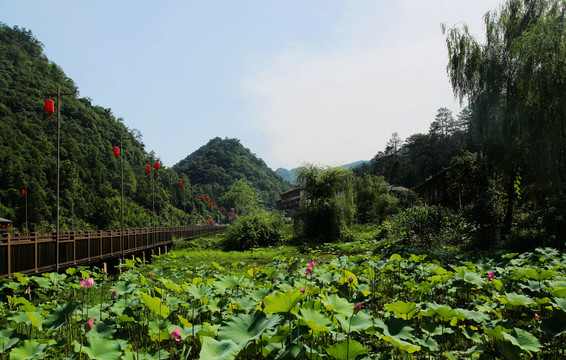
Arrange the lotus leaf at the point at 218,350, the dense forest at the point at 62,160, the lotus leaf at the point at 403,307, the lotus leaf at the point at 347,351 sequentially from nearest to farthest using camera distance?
the lotus leaf at the point at 218,350 → the lotus leaf at the point at 347,351 → the lotus leaf at the point at 403,307 → the dense forest at the point at 62,160

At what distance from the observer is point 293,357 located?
6.21ft

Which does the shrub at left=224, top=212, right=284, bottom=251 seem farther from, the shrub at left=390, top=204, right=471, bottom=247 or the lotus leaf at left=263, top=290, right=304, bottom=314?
the lotus leaf at left=263, top=290, right=304, bottom=314

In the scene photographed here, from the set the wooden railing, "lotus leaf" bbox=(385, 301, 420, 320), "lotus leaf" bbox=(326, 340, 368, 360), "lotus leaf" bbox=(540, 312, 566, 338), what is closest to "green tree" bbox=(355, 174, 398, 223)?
the wooden railing

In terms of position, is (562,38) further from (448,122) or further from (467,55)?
(448,122)

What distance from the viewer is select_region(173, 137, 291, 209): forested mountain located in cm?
8619

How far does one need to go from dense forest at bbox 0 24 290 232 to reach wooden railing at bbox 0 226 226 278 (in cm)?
623

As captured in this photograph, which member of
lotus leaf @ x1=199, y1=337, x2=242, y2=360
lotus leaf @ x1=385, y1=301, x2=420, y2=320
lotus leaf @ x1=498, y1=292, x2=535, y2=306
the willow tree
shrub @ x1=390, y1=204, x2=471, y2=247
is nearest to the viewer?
lotus leaf @ x1=199, y1=337, x2=242, y2=360

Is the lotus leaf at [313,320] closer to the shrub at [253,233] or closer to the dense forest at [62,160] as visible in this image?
the shrub at [253,233]

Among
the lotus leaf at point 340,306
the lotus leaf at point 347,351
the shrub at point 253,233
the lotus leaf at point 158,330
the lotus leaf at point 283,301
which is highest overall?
the lotus leaf at point 283,301

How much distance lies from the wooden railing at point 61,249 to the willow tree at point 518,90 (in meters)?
13.0

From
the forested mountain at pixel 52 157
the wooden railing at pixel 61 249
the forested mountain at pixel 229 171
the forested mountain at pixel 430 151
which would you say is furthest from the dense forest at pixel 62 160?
the forested mountain at pixel 430 151

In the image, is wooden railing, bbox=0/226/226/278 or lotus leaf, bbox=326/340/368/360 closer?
lotus leaf, bbox=326/340/368/360

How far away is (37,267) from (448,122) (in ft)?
200

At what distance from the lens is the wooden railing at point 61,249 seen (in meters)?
7.86
